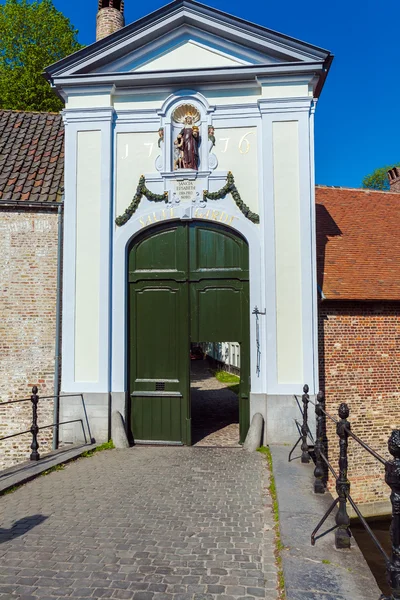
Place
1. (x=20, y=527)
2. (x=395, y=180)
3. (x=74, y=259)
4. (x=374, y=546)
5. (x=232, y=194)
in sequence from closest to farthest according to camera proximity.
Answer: (x=20, y=527) < (x=232, y=194) < (x=74, y=259) < (x=374, y=546) < (x=395, y=180)

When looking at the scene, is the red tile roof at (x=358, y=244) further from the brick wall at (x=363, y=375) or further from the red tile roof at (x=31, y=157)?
the red tile roof at (x=31, y=157)

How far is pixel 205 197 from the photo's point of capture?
919cm

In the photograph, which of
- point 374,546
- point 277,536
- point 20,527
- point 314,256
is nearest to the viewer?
point 277,536

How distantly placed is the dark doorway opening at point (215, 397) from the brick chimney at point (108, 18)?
33.9 ft

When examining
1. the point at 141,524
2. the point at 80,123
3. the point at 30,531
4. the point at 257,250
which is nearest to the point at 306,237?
the point at 257,250

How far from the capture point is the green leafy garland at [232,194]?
905 cm

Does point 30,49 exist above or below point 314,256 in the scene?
above

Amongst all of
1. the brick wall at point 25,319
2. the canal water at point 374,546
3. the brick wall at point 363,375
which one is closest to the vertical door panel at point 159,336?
the brick wall at point 25,319

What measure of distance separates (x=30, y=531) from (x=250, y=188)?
6.63 metres

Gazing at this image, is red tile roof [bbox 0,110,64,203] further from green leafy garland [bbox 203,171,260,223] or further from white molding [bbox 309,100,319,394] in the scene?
white molding [bbox 309,100,319,394]

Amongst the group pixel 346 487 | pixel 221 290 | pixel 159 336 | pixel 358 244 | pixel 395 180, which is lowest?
pixel 346 487

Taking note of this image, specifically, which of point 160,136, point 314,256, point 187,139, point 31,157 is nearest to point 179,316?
point 314,256

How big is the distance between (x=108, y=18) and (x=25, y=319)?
8.58 m

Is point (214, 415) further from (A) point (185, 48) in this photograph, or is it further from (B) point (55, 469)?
(A) point (185, 48)
